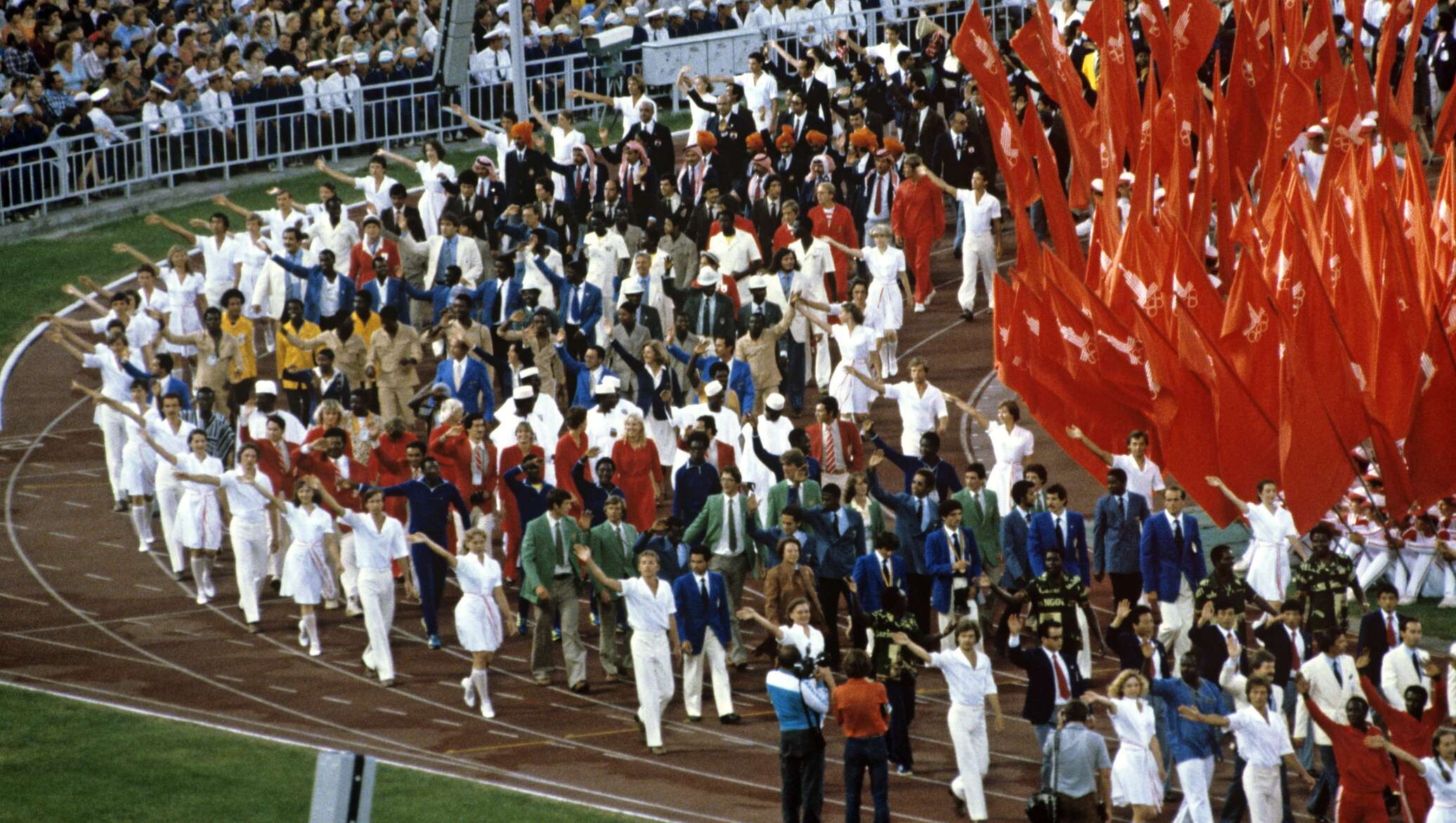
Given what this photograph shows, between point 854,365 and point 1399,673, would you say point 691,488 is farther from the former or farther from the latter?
point 1399,673

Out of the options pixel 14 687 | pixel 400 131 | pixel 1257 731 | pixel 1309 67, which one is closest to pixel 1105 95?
pixel 1309 67

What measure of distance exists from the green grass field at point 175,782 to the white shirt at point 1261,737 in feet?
13.6

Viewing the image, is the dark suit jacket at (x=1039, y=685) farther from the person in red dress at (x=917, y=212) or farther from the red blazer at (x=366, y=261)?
the red blazer at (x=366, y=261)

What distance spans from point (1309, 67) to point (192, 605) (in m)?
11.8

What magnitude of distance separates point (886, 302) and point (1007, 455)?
4646mm

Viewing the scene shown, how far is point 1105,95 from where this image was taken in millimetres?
23000

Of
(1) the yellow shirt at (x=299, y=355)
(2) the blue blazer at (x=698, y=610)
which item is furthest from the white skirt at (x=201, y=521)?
(2) the blue blazer at (x=698, y=610)

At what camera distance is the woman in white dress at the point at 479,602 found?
59.0 feet

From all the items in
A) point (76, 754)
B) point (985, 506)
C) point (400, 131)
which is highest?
point (400, 131)

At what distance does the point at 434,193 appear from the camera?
27.4 m

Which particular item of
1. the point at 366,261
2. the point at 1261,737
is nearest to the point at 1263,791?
the point at 1261,737

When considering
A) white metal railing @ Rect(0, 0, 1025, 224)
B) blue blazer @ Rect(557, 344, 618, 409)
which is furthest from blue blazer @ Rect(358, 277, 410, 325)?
white metal railing @ Rect(0, 0, 1025, 224)

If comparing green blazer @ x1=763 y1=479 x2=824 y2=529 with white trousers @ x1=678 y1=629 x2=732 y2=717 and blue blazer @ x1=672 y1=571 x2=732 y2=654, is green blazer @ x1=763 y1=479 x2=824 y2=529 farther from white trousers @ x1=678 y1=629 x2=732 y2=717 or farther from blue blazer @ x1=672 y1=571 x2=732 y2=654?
white trousers @ x1=678 y1=629 x2=732 y2=717

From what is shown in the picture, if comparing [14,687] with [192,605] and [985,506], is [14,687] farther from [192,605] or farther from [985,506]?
[985,506]
